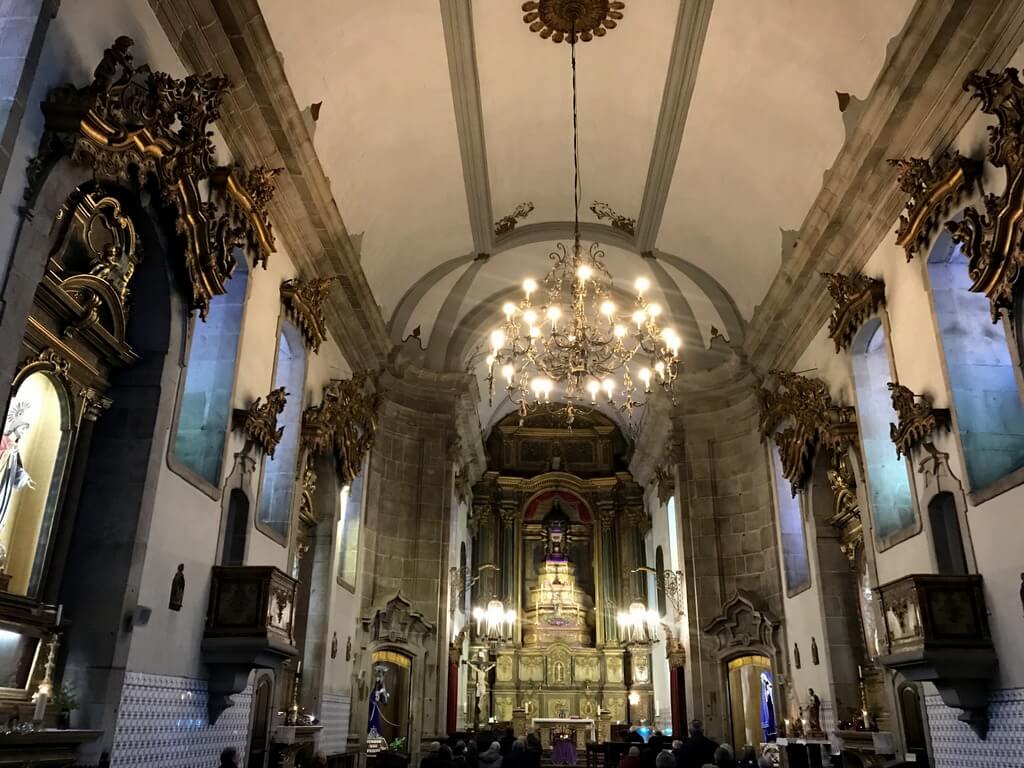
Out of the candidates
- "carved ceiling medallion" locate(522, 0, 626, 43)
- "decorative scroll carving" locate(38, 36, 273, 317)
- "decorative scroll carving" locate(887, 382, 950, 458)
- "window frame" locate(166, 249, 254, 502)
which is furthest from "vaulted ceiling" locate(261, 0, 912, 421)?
"decorative scroll carving" locate(887, 382, 950, 458)

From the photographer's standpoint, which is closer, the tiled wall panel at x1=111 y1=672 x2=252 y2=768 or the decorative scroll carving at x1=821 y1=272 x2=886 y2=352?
the tiled wall panel at x1=111 y1=672 x2=252 y2=768

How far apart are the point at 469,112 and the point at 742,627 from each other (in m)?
8.80

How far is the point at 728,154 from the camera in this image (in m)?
11.1

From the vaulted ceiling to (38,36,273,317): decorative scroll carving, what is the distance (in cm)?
185

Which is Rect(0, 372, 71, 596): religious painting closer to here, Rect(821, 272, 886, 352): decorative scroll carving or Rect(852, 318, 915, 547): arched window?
Rect(852, 318, 915, 547): arched window

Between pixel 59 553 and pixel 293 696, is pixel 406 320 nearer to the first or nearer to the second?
pixel 293 696

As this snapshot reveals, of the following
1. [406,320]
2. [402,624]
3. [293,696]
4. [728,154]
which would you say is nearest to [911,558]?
[728,154]

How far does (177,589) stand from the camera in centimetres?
674

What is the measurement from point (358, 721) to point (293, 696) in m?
2.40

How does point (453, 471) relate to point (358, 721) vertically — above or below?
above

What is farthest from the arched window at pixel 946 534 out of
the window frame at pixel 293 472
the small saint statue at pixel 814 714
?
the window frame at pixel 293 472

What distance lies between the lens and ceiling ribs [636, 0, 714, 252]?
945 cm

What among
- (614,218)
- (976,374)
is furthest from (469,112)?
(976,374)

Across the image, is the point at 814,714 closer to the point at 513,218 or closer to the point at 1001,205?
the point at 1001,205
